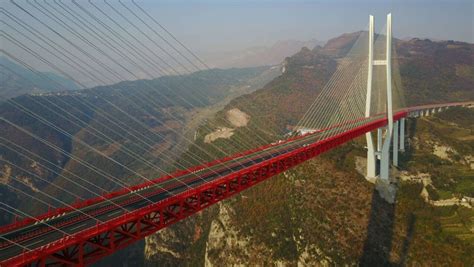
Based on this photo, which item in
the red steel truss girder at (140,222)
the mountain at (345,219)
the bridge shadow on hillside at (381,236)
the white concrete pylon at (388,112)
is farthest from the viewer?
the white concrete pylon at (388,112)

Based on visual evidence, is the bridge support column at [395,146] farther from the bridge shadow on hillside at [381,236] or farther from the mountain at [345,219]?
the bridge shadow on hillside at [381,236]

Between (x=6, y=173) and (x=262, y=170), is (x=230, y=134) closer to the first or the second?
(x=262, y=170)

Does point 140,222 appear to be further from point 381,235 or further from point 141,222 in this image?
point 381,235

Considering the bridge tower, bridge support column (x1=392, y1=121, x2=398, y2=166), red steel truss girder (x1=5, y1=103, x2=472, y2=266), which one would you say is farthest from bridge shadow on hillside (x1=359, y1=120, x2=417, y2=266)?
red steel truss girder (x1=5, y1=103, x2=472, y2=266)

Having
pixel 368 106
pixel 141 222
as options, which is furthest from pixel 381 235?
pixel 141 222

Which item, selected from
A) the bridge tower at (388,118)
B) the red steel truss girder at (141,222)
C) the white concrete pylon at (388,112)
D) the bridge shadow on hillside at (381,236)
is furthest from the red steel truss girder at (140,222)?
the white concrete pylon at (388,112)

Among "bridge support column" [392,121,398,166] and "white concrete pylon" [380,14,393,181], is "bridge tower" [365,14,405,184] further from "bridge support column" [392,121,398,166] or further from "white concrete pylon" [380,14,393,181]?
"bridge support column" [392,121,398,166]

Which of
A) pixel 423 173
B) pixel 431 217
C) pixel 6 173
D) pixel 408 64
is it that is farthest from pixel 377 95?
pixel 6 173

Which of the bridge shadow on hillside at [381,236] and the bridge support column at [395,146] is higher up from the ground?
the bridge support column at [395,146]
